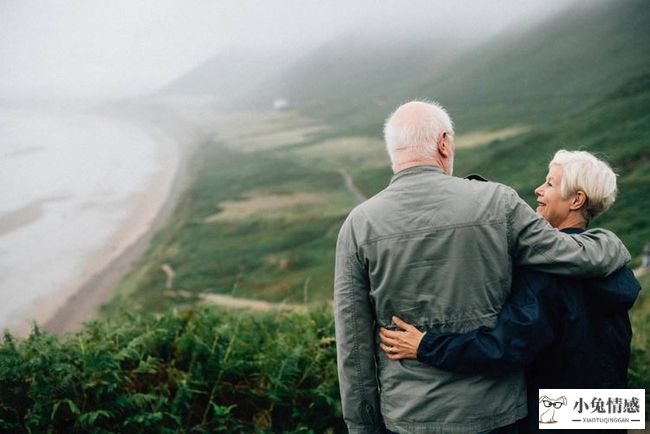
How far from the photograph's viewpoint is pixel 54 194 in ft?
143

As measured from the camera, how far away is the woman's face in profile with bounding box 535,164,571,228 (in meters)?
2.90

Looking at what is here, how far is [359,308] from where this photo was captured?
2598mm

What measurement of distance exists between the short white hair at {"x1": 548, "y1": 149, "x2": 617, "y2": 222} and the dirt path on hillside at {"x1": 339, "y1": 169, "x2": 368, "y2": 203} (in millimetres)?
38665

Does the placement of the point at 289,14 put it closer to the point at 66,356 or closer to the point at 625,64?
the point at 625,64

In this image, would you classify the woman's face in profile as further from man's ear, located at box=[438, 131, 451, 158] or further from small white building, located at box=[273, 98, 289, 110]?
small white building, located at box=[273, 98, 289, 110]

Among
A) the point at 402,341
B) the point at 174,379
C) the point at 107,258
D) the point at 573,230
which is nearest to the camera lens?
the point at 402,341

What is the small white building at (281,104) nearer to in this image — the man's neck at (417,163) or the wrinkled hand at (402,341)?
the man's neck at (417,163)

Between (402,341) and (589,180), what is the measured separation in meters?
1.30

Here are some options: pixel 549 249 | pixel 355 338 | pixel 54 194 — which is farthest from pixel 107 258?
pixel 549 249

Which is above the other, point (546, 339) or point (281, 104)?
point (281, 104)

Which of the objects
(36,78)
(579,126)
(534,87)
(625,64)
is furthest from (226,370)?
(36,78)

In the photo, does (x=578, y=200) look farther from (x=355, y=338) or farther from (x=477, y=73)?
(x=477, y=73)

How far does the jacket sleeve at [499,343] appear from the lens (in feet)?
7.95

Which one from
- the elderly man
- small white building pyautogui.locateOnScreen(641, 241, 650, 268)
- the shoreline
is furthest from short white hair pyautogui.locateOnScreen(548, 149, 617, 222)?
small white building pyautogui.locateOnScreen(641, 241, 650, 268)
